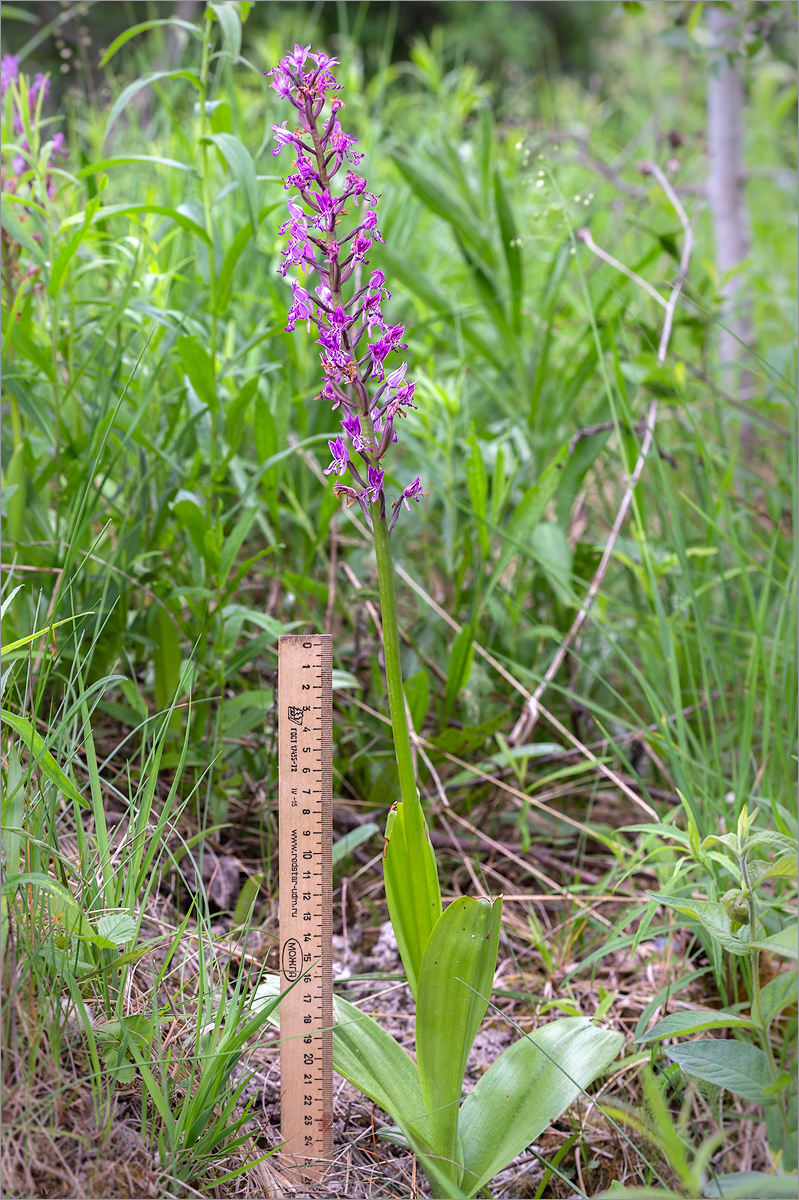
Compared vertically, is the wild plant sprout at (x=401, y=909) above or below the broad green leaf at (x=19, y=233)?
below

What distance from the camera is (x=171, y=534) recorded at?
5.82ft

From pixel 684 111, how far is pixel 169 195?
4.72 meters

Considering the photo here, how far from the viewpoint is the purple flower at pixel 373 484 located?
102 centimetres

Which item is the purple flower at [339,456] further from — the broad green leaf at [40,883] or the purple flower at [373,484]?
the broad green leaf at [40,883]

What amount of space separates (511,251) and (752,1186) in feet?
6.72

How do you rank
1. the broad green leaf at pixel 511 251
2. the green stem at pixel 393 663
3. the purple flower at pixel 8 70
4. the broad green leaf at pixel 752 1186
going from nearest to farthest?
the broad green leaf at pixel 752 1186, the green stem at pixel 393 663, the purple flower at pixel 8 70, the broad green leaf at pixel 511 251

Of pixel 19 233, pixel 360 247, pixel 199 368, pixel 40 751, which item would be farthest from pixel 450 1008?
pixel 19 233

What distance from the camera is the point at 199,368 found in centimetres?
152

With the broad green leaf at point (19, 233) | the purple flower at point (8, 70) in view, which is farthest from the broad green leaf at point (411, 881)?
the purple flower at point (8, 70)

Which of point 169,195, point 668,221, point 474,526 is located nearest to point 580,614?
point 474,526

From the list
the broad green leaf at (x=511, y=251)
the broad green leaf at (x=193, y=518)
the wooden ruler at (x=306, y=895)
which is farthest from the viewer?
the broad green leaf at (x=511, y=251)

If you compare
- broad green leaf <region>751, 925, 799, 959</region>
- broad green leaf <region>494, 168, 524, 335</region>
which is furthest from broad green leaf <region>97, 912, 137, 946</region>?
broad green leaf <region>494, 168, 524, 335</region>

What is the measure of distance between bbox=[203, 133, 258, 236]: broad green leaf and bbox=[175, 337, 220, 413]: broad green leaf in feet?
0.73

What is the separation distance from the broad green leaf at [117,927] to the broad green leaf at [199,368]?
0.91 meters
